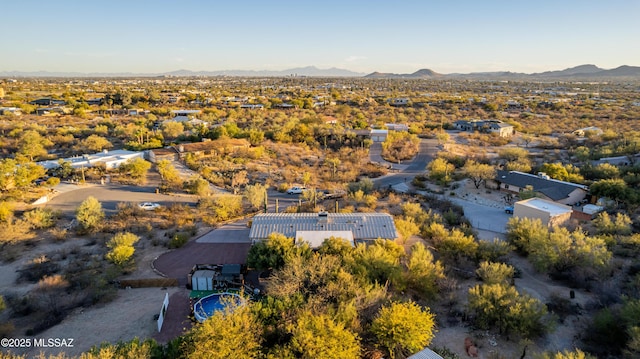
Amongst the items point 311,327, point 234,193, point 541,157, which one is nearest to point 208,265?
point 311,327

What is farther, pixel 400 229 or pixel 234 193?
pixel 234 193

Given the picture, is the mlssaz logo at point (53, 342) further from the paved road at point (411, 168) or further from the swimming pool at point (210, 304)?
the paved road at point (411, 168)

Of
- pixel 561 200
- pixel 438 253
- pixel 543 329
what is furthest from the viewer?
pixel 561 200

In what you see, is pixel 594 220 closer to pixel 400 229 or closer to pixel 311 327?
pixel 400 229

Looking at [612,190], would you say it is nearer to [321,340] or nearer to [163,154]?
[321,340]

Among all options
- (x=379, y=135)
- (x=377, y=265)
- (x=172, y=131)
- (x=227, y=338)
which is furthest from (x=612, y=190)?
(x=172, y=131)

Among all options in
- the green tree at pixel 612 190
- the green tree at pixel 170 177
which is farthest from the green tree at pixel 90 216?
the green tree at pixel 612 190
